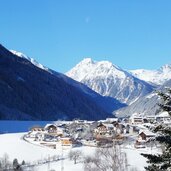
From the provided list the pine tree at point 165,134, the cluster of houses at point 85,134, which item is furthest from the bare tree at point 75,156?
the pine tree at point 165,134

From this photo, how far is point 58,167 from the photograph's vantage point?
240 ft

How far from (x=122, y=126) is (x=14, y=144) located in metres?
43.7

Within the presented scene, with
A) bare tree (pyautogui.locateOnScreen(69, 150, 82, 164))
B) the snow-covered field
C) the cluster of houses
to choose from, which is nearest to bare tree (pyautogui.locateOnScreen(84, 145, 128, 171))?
the snow-covered field

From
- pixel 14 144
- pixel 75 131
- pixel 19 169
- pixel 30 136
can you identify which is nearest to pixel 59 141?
pixel 14 144

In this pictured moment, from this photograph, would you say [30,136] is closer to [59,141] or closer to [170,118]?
[59,141]

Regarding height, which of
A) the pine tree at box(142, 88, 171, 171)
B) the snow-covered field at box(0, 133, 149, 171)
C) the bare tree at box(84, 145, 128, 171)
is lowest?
the snow-covered field at box(0, 133, 149, 171)

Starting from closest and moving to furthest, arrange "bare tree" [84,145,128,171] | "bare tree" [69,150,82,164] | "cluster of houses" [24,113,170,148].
→ 1. "bare tree" [84,145,128,171]
2. "bare tree" [69,150,82,164]
3. "cluster of houses" [24,113,170,148]

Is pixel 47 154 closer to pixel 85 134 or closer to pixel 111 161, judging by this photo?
pixel 85 134

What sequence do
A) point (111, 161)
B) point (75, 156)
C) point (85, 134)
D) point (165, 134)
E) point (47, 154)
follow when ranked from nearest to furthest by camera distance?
point (165, 134) < point (111, 161) < point (75, 156) < point (47, 154) < point (85, 134)

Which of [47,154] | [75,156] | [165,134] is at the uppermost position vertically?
[165,134]

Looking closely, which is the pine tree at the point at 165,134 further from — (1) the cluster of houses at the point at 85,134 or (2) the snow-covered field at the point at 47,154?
(1) the cluster of houses at the point at 85,134

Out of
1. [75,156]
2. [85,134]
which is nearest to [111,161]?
[75,156]

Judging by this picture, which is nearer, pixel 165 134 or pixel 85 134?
pixel 165 134

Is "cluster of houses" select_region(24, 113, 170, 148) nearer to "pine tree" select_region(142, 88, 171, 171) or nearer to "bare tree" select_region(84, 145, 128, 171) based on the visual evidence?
"bare tree" select_region(84, 145, 128, 171)
